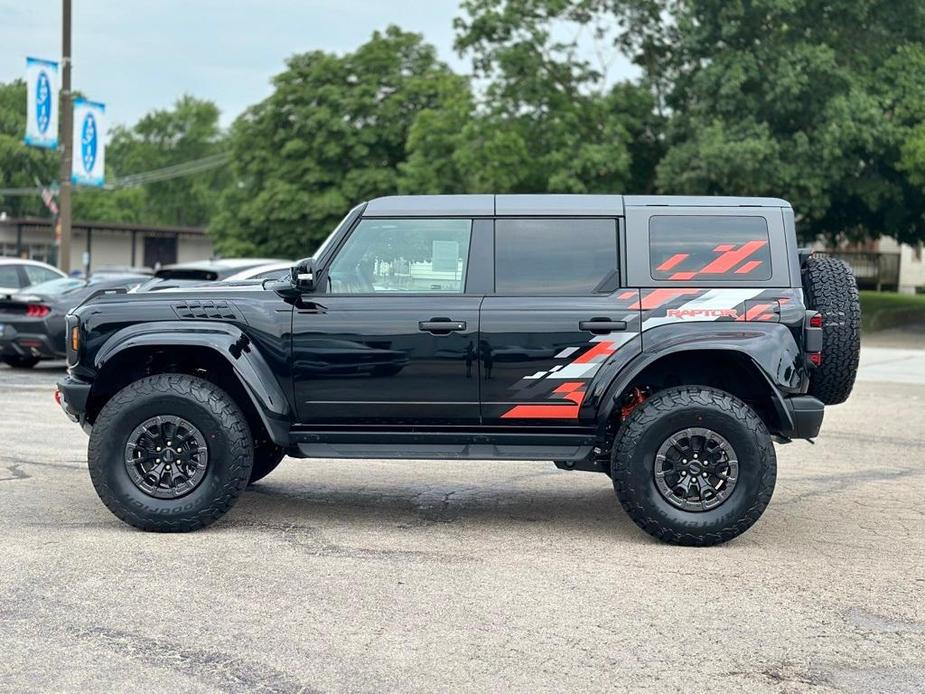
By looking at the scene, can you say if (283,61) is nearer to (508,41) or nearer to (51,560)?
(508,41)

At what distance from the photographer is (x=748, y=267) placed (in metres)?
6.86

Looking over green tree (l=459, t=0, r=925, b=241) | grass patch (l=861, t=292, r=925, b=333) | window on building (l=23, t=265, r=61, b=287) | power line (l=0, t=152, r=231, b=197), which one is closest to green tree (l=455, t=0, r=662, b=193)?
green tree (l=459, t=0, r=925, b=241)

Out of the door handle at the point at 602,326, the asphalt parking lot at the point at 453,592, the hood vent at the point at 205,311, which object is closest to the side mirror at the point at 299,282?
the hood vent at the point at 205,311

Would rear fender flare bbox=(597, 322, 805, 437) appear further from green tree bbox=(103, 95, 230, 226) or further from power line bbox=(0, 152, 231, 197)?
green tree bbox=(103, 95, 230, 226)

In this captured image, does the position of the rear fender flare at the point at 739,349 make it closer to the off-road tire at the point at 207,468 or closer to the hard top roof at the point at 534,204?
the hard top roof at the point at 534,204

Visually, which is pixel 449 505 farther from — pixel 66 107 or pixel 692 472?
pixel 66 107

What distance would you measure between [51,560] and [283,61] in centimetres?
4792

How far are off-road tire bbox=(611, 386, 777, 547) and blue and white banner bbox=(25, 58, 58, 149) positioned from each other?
2219 cm

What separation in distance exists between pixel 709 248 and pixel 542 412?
132cm

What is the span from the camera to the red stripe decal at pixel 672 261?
6.89m

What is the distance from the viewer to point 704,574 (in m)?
6.11

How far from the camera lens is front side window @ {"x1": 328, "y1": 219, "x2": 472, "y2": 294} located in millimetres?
6996


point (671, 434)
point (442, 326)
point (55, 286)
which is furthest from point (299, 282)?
point (55, 286)

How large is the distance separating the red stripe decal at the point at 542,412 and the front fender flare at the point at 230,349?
1279 mm
